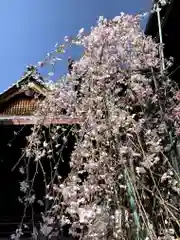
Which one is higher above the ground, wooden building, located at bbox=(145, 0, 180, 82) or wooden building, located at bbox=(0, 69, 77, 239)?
wooden building, located at bbox=(145, 0, 180, 82)

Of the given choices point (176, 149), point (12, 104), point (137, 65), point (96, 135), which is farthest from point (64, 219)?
point (12, 104)

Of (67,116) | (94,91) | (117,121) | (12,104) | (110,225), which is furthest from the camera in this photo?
(12,104)

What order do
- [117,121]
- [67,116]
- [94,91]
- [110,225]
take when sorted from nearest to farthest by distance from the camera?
[110,225], [117,121], [94,91], [67,116]

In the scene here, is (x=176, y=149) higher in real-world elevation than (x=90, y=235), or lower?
higher

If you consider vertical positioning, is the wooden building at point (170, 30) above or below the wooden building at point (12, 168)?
above

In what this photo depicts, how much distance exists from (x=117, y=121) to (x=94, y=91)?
15.8 inches

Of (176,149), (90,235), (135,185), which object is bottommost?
(90,235)

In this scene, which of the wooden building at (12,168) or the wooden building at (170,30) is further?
the wooden building at (170,30)

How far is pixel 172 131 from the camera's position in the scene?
12.3 ft

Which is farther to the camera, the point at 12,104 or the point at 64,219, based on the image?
the point at 12,104

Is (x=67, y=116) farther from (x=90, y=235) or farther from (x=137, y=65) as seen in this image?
(x=90, y=235)

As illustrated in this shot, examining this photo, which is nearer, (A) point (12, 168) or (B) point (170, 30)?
(A) point (12, 168)

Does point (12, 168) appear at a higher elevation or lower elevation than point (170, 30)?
lower

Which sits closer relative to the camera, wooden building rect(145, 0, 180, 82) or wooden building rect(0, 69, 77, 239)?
wooden building rect(0, 69, 77, 239)
